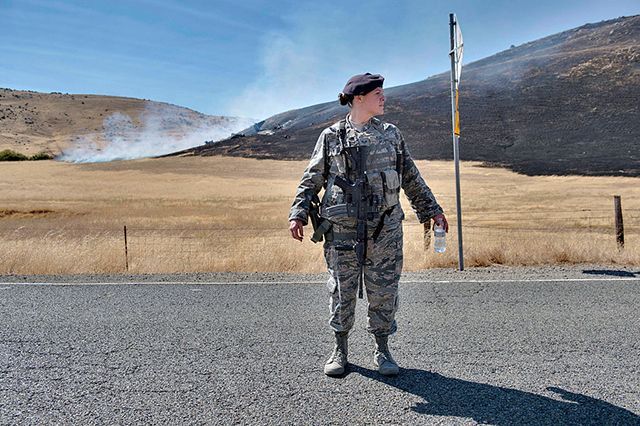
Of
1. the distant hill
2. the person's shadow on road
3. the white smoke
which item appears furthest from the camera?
the distant hill

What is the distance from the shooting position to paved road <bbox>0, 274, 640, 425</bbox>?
3514mm

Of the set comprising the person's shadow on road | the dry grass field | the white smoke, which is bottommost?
the person's shadow on road

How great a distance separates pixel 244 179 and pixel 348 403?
154 feet

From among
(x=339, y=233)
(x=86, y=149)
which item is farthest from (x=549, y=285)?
(x=86, y=149)

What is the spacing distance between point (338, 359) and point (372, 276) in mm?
602

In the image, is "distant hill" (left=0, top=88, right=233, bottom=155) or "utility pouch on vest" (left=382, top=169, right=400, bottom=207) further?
"distant hill" (left=0, top=88, right=233, bottom=155)

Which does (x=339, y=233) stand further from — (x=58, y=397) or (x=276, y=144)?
(x=276, y=144)

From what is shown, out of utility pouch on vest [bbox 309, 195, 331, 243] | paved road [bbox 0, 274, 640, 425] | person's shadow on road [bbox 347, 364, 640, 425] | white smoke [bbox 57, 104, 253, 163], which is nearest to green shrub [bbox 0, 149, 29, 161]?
white smoke [bbox 57, 104, 253, 163]

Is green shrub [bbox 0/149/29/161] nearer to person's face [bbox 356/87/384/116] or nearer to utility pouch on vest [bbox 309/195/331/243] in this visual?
utility pouch on vest [bbox 309/195/331/243]

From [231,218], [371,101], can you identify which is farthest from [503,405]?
[231,218]

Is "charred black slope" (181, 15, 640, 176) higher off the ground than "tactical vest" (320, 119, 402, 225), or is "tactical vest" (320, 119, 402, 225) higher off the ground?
"charred black slope" (181, 15, 640, 176)

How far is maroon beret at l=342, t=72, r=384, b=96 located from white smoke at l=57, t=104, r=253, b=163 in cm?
7654

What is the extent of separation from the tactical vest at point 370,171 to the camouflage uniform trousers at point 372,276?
0.42 ft

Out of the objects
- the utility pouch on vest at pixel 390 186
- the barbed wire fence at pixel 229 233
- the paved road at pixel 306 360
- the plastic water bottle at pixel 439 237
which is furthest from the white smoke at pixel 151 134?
the utility pouch on vest at pixel 390 186
